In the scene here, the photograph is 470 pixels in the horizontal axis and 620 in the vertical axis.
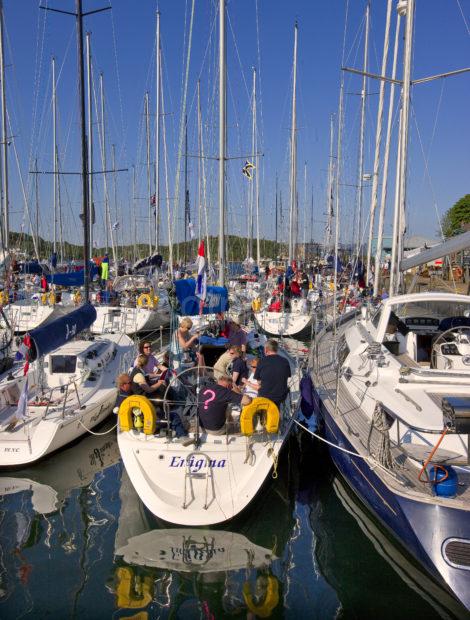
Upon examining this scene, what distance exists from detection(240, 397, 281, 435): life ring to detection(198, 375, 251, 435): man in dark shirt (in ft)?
0.89

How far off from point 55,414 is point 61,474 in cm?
133

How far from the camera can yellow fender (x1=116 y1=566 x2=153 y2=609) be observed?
6324 mm

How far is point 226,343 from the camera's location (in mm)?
12477

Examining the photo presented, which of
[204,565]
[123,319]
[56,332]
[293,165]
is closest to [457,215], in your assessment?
[293,165]

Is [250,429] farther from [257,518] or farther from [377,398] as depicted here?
[377,398]

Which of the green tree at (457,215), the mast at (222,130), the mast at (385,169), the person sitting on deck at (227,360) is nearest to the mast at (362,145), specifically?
the mast at (385,169)

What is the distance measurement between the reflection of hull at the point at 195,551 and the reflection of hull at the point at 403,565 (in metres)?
1.52

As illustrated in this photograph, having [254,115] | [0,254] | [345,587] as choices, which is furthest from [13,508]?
[254,115]

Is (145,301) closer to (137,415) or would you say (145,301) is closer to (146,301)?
(146,301)

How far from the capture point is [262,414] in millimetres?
7793

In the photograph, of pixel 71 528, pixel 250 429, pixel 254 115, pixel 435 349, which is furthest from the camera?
pixel 254 115

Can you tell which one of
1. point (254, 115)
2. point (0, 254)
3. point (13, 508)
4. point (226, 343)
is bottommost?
point (13, 508)

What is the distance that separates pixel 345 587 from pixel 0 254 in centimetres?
1622

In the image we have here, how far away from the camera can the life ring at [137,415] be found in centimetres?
782
